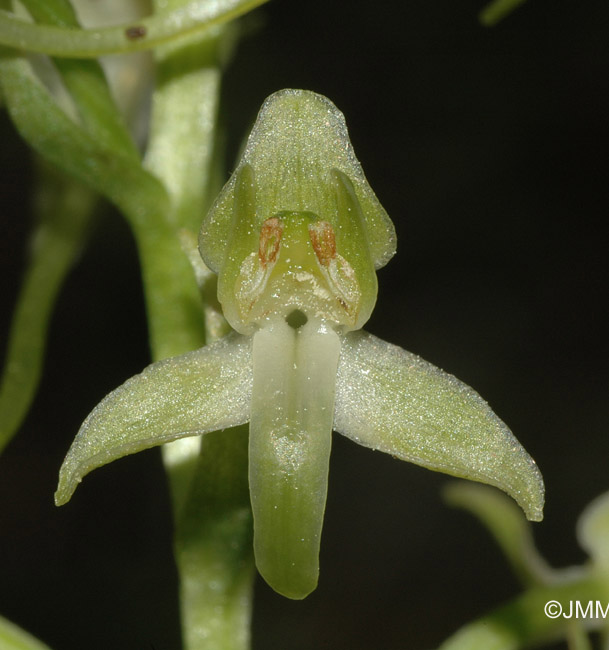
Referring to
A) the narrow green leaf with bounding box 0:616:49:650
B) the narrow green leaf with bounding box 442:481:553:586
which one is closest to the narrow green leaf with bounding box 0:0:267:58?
the narrow green leaf with bounding box 0:616:49:650

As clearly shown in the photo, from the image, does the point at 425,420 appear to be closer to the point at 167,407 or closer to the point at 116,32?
the point at 167,407

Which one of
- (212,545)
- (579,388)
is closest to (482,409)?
(212,545)

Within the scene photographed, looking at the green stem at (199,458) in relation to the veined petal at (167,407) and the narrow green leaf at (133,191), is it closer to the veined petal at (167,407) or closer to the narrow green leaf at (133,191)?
the narrow green leaf at (133,191)

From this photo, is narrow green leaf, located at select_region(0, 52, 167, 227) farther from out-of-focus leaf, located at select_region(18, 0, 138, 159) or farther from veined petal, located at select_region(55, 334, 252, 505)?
veined petal, located at select_region(55, 334, 252, 505)

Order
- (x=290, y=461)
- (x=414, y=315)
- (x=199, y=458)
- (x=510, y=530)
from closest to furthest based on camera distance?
1. (x=290, y=461)
2. (x=199, y=458)
3. (x=510, y=530)
4. (x=414, y=315)

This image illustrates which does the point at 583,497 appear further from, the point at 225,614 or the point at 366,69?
the point at 225,614

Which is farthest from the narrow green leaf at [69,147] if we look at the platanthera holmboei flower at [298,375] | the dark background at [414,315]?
the dark background at [414,315]

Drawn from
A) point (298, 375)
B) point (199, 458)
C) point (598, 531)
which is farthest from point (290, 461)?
point (598, 531)
